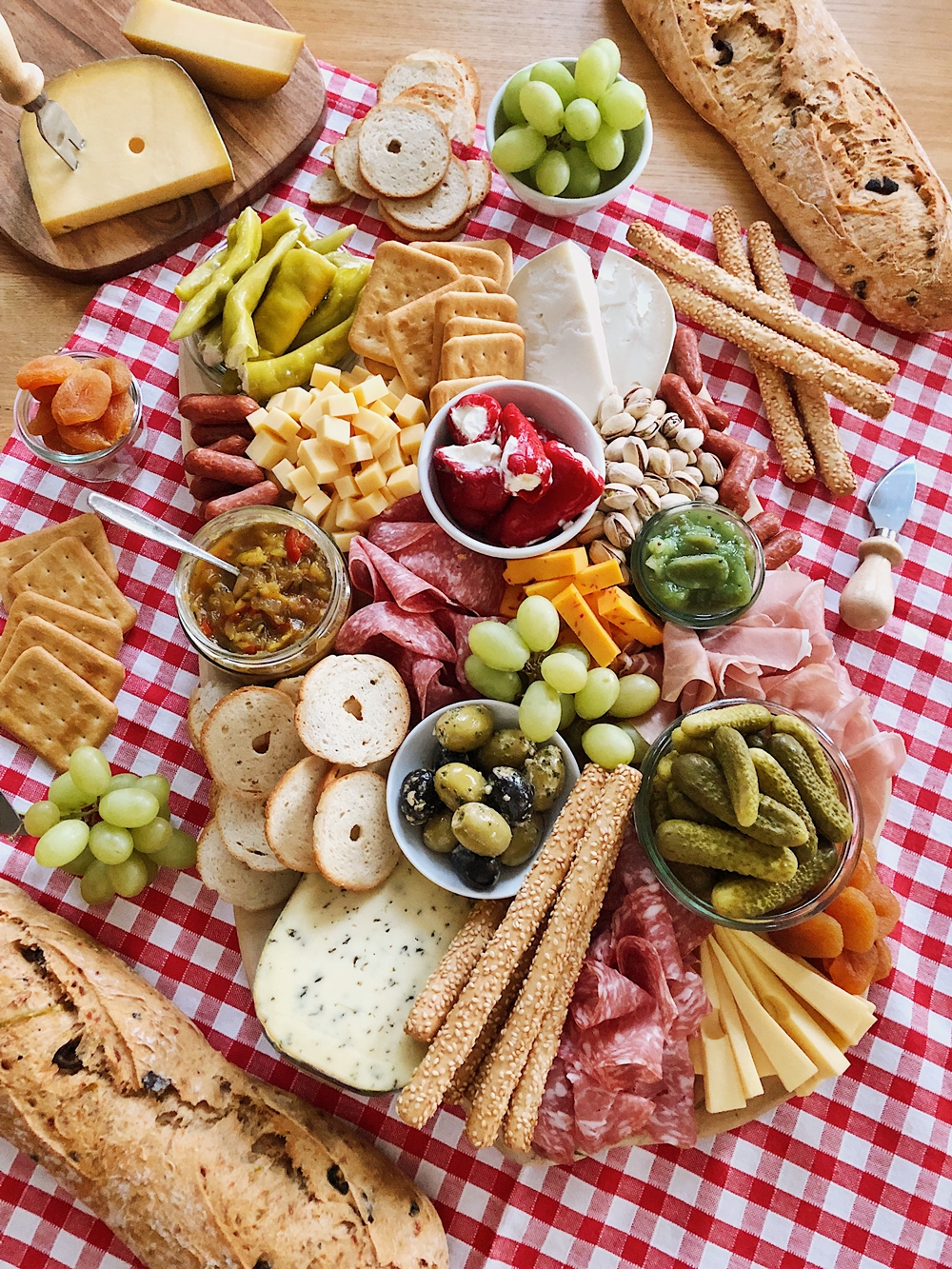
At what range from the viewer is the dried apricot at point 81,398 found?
5.36 ft

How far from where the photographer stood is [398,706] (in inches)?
62.5

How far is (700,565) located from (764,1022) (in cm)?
72

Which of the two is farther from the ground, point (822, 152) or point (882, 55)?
point (882, 55)

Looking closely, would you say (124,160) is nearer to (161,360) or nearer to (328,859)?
(161,360)

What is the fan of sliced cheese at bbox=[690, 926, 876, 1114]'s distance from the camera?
146 centimetres

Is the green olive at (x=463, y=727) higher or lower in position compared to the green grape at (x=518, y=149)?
lower

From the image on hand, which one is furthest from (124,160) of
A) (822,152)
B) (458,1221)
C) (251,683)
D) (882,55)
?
(458,1221)

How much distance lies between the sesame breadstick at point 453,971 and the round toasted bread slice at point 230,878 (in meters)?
0.32

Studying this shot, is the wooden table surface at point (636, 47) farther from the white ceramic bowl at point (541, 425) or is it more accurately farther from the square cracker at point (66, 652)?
the square cracker at point (66, 652)

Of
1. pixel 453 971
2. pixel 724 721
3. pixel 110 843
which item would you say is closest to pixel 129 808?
pixel 110 843

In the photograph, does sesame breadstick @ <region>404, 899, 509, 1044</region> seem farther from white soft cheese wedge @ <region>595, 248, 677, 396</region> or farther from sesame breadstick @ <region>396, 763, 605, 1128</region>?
white soft cheese wedge @ <region>595, 248, 677, 396</region>

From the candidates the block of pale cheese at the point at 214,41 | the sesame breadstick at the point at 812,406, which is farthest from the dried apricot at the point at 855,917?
the block of pale cheese at the point at 214,41

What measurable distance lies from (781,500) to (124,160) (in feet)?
4.63

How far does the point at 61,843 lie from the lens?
156 centimetres
